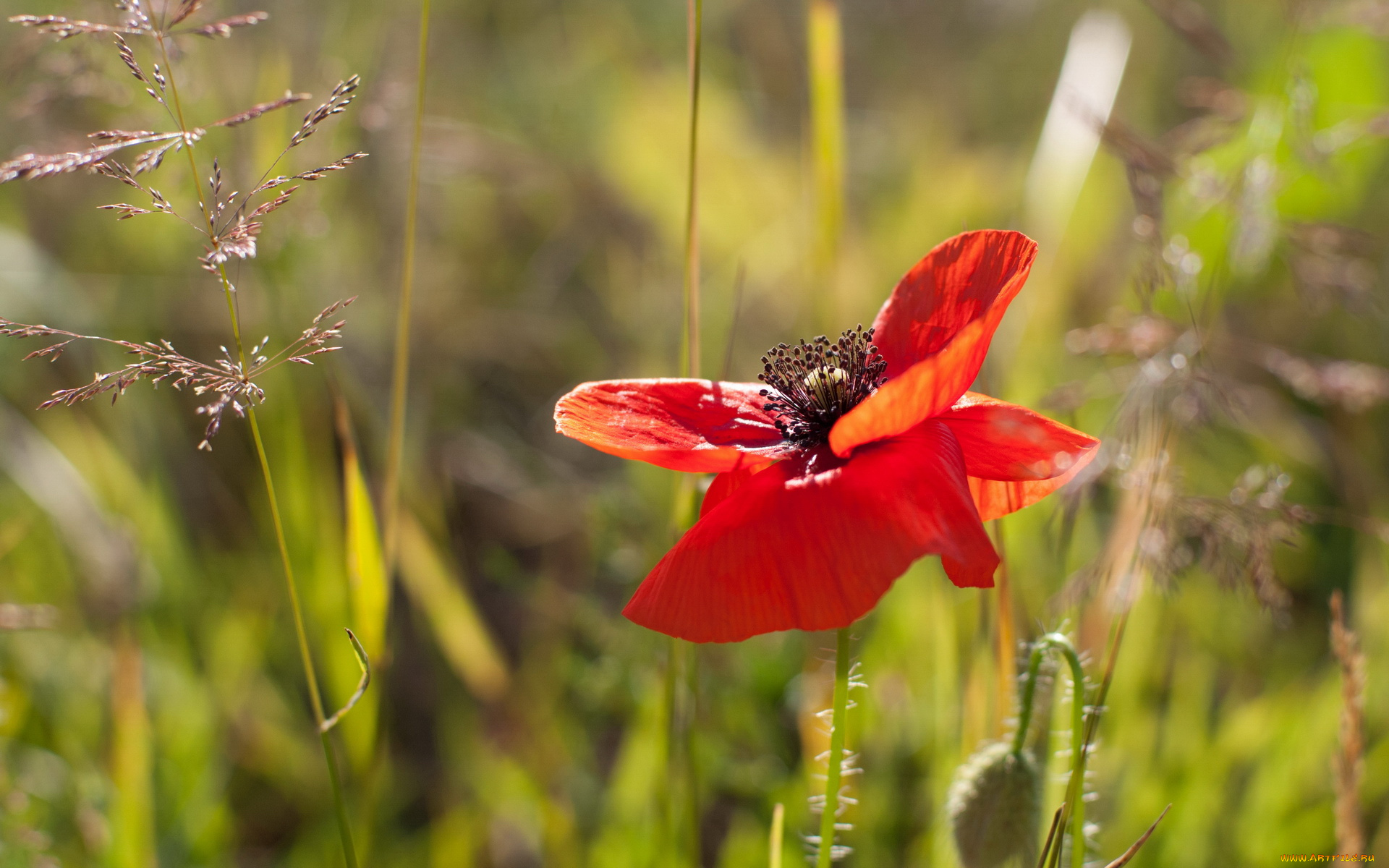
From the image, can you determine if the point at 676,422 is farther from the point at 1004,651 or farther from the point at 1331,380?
the point at 1331,380

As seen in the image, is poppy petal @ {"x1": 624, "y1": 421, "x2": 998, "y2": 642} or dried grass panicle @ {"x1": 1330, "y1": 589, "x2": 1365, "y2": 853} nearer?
poppy petal @ {"x1": 624, "y1": 421, "x2": 998, "y2": 642}

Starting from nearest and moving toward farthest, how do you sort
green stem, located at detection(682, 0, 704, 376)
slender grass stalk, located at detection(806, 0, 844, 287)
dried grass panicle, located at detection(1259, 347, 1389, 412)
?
1. green stem, located at detection(682, 0, 704, 376)
2. dried grass panicle, located at detection(1259, 347, 1389, 412)
3. slender grass stalk, located at detection(806, 0, 844, 287)

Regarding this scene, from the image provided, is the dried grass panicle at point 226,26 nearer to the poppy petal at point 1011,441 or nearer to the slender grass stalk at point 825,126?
the poppy petal at point 1011,441

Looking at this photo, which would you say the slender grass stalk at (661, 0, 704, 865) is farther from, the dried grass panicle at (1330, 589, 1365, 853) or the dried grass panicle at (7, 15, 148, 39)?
the dried grass panicle at (1330, 589, 1365, 853)

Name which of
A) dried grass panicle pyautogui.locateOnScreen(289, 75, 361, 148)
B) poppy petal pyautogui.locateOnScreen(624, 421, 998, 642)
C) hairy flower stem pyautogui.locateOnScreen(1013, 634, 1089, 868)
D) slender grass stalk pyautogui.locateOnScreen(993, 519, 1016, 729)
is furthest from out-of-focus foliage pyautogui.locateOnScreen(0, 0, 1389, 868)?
dried grass panicle pyautogui.locateOnScreen(289, 75, 361, 148)

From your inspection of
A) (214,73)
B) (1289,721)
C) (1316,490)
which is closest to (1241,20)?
(1316,490)

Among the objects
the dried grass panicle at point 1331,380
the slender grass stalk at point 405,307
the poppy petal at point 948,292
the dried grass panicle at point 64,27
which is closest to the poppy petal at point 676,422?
the poppy petal at point 948,292

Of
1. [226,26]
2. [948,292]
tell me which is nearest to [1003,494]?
[948,292]

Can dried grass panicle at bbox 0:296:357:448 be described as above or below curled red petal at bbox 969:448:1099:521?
above
